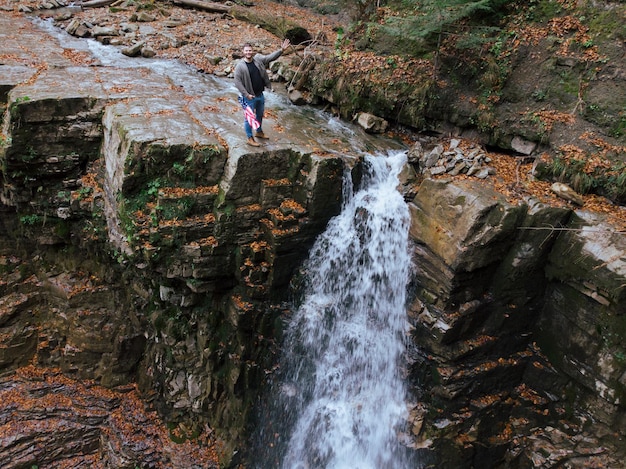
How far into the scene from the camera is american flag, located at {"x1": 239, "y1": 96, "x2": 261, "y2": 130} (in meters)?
7.48

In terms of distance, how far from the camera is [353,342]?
8320 millimetres

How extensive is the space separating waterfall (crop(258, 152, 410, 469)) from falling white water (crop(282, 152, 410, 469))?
2 centimetres

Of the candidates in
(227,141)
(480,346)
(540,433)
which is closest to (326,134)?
(227,141)

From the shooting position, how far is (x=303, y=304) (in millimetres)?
8430

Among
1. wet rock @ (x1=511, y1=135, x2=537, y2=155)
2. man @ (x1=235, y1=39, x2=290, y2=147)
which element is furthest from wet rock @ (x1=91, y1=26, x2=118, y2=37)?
wet rock @ (x1=511, y1=135, x2=537, y2=155)

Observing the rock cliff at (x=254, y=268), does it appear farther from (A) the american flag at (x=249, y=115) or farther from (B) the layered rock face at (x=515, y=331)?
(A) the american flag at (x=249, y=115)

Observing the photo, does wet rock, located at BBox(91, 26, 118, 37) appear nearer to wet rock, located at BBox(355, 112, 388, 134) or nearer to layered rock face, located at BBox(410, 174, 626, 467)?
wet rock, located at BBox(355, 112, 388, 134)

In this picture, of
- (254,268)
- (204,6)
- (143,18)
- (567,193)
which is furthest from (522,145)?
(204,6)

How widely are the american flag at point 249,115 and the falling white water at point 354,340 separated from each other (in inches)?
93.3

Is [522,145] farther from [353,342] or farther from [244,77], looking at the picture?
[244,77]

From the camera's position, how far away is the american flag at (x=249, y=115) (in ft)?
24.5

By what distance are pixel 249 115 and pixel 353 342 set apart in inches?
193

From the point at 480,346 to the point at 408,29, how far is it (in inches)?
274

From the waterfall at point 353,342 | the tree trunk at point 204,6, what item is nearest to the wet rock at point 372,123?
the waterfall at point 353,342
